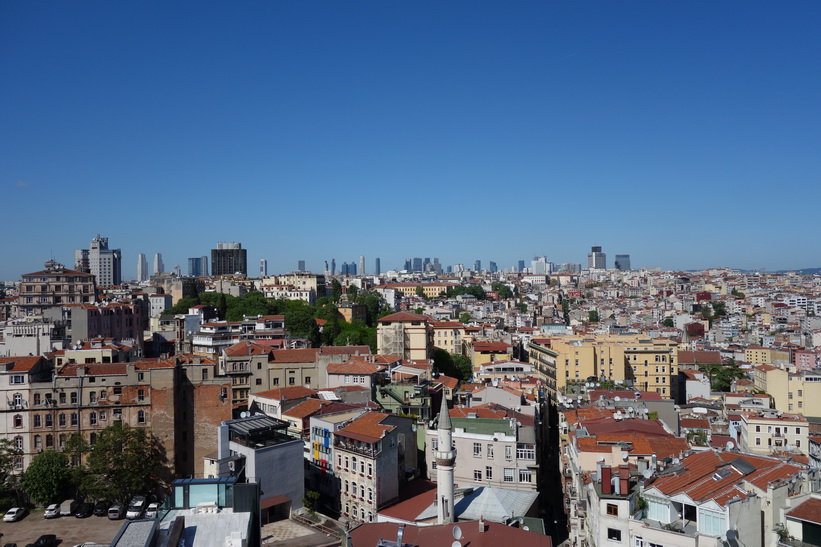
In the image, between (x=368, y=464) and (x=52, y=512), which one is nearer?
(x=368, y=464)

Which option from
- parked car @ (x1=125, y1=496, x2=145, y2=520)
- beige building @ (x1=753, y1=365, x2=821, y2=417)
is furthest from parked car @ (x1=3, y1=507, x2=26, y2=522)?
beige building @ (x1=753, y1=365, x2=821, y2=417)

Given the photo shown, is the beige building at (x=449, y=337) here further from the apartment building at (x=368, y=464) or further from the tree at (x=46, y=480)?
the tree at (x=46, y=480)

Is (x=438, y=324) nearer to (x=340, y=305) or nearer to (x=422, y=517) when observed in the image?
(x=340, y=305)

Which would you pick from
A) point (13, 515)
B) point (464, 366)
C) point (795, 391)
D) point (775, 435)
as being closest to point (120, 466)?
point (13, 515)

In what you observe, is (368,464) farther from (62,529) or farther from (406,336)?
(406,336)

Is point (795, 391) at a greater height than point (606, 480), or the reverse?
point (606, 480)

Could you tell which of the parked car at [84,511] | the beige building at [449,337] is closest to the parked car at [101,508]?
the parked car at [84,511]

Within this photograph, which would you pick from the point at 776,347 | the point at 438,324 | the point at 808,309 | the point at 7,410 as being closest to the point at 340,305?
the point at 438,324
